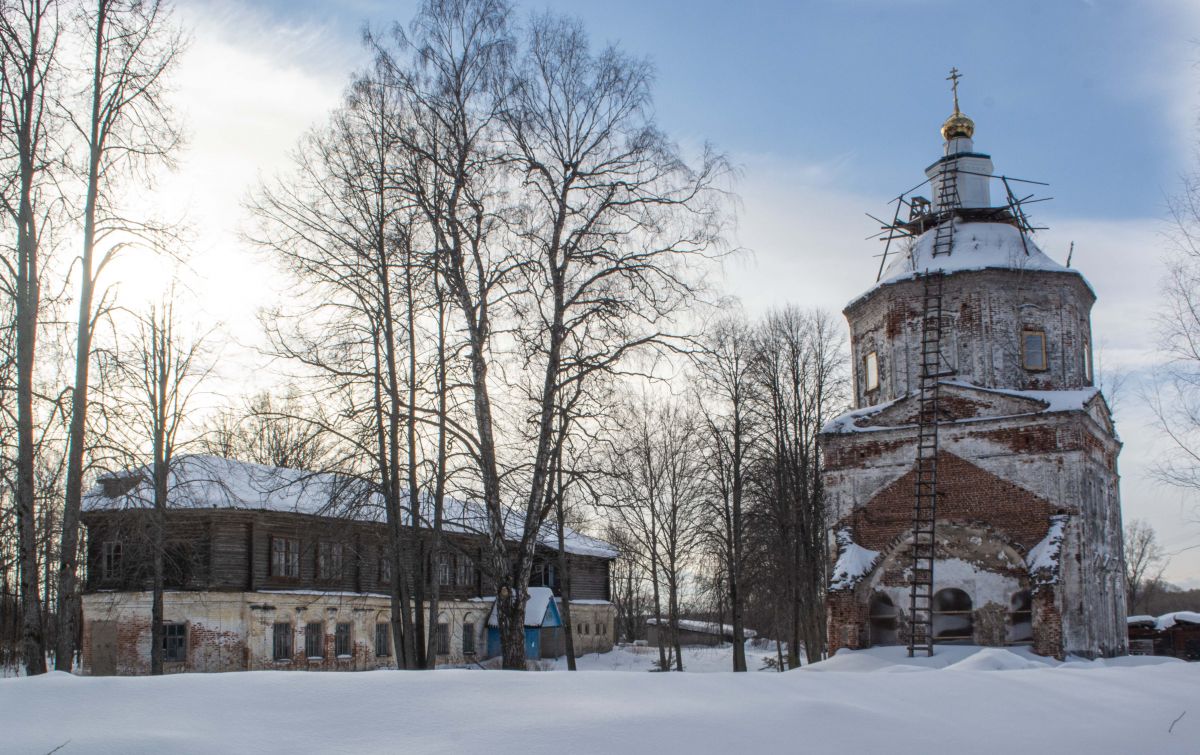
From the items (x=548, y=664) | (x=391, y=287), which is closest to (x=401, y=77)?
(x=391, y=287)

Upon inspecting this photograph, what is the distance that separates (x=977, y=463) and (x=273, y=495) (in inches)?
803

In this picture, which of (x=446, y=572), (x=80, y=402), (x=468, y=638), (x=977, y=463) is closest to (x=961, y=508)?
(x=977, y=463)

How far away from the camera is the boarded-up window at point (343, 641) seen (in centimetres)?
3142

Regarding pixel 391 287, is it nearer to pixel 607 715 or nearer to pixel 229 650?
pixel 607 715

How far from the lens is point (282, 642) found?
29828 mm

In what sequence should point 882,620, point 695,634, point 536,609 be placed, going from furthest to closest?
point 695,634 < point 536,609 < point 882,620

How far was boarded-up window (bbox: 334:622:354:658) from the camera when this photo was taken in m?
31.4

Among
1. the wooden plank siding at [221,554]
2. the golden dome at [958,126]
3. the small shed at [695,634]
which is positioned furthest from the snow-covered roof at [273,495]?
the small shed at [695,634]

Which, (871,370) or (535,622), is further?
(535,622)

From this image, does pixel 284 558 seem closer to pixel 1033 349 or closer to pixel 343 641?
pixel 343 641

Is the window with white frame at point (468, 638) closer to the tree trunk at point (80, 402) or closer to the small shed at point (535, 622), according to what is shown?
the small shed at point (535, 622)

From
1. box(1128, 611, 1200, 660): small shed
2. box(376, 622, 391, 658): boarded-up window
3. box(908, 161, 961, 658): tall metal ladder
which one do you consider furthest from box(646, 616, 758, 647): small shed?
box(908, 161, 961, 658): tall metal ladder

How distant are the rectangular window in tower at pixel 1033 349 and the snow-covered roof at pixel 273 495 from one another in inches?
435

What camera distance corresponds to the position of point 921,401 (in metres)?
21.3
